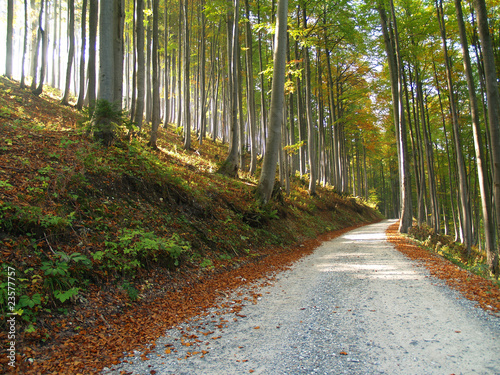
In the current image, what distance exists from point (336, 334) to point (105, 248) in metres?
3.54

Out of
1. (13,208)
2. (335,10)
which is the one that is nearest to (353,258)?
(13,208)

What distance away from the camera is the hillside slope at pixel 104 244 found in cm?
293

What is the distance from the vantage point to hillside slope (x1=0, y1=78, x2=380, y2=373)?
293 cm

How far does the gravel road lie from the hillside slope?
539mm

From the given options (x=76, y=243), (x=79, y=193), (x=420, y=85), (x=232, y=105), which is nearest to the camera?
(x=76, y=243)

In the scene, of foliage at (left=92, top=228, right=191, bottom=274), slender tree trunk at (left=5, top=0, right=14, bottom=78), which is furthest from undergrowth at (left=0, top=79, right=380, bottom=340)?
slender tree trunk at (left=5, top=0, right=14, bottom=78)

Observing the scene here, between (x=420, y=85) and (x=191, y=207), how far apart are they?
16305 mm

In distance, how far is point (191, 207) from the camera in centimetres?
746

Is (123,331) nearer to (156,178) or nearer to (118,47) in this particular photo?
(156,178)

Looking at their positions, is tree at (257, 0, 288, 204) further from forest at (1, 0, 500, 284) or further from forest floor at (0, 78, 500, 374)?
forest floor at (0, 78, 500, 374)

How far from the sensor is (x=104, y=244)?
4410mm

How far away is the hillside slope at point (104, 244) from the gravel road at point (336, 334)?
1.77ft

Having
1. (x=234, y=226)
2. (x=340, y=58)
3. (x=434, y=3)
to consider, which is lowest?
(x=234, y=226)

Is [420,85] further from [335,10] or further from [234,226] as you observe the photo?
[234,226]
